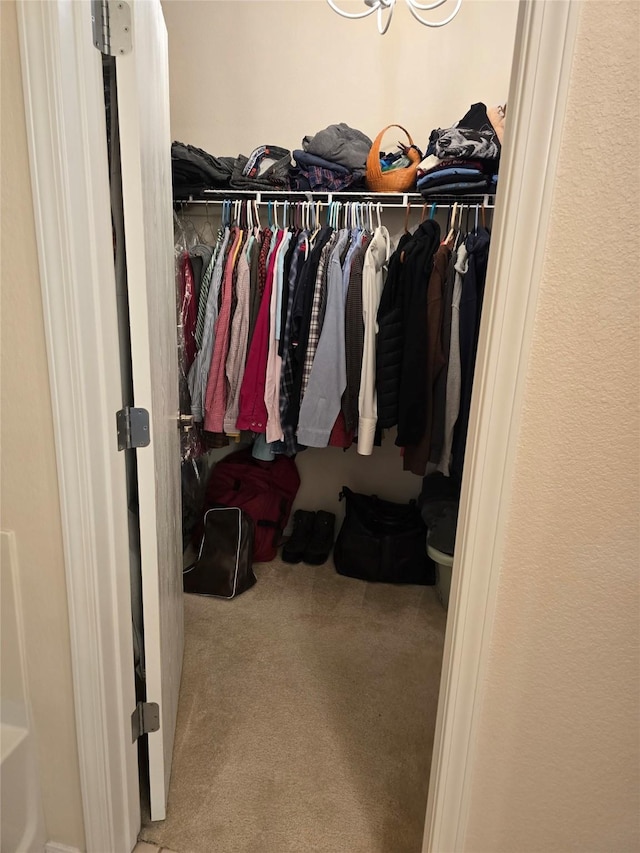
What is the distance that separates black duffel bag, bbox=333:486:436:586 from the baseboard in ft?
5.34

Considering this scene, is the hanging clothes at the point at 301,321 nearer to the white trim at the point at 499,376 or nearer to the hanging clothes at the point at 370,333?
the hanging clothes at the point at 370,333

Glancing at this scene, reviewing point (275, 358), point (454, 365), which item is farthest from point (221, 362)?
point (454, 365)

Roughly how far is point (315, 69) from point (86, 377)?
7.28 feet

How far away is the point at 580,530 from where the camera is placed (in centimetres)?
87

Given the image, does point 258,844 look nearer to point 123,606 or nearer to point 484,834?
point 484,834

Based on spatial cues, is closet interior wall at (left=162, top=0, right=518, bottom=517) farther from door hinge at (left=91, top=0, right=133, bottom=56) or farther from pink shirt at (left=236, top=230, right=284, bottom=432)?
door hinge at (left=91, top=0, right=133, bottom=56)

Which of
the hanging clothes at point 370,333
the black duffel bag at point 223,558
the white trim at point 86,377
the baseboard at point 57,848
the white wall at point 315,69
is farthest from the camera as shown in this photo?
the black duffel bag at point 223,558

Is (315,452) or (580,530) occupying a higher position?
(580,530)

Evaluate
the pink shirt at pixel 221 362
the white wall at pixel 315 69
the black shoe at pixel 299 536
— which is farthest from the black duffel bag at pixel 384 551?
the white wall at pixel 315 69

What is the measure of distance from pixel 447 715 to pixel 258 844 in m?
0.77

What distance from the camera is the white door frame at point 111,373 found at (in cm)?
75

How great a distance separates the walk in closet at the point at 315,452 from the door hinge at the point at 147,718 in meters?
0.27

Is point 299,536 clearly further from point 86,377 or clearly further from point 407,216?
point 86,377

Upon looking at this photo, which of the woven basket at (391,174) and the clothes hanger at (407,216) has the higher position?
the woven basket at (391,174)
